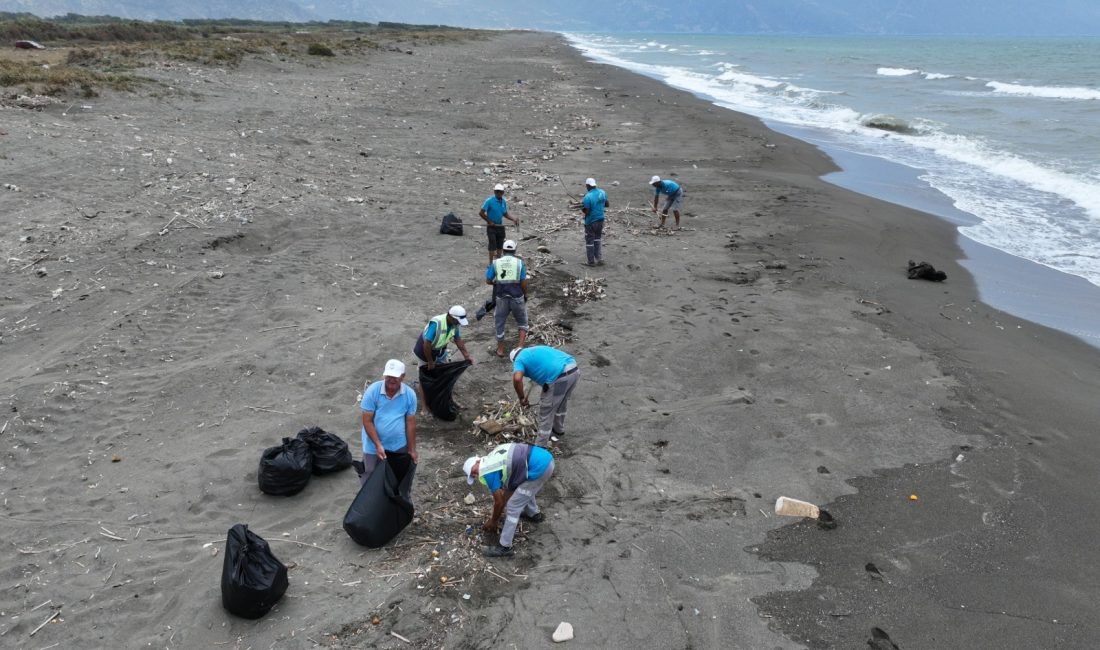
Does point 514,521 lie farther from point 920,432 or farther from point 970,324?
point 970,324

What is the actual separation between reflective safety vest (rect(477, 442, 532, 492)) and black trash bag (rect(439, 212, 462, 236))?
833cm

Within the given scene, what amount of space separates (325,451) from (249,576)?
185 centimetres

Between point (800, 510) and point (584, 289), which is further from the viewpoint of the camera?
point (584, 289)

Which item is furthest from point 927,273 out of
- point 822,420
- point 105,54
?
point 105,54

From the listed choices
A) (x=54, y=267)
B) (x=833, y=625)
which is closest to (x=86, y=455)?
(x=54, y=267)

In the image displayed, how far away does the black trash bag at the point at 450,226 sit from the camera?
12.8m

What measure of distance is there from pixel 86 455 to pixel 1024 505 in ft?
32.9

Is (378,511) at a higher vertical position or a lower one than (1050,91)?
lower

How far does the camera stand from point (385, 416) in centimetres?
560

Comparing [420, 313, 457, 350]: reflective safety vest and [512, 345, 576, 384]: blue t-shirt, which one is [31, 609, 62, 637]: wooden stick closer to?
[420, 313, 457, 350]: reflective safety vest

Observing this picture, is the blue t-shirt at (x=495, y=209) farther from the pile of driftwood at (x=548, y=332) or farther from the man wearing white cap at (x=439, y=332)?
the man wearing white cap at (x=439, y=332)

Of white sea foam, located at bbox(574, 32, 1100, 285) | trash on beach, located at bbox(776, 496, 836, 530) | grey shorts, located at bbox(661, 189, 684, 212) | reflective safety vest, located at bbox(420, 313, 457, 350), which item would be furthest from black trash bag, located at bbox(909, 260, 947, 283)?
reflective safety vest, located at bbox(420, 313, 457, 350)

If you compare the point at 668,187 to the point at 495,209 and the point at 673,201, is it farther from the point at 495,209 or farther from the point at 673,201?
the point at 495,209

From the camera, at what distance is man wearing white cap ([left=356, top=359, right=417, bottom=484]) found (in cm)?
550
